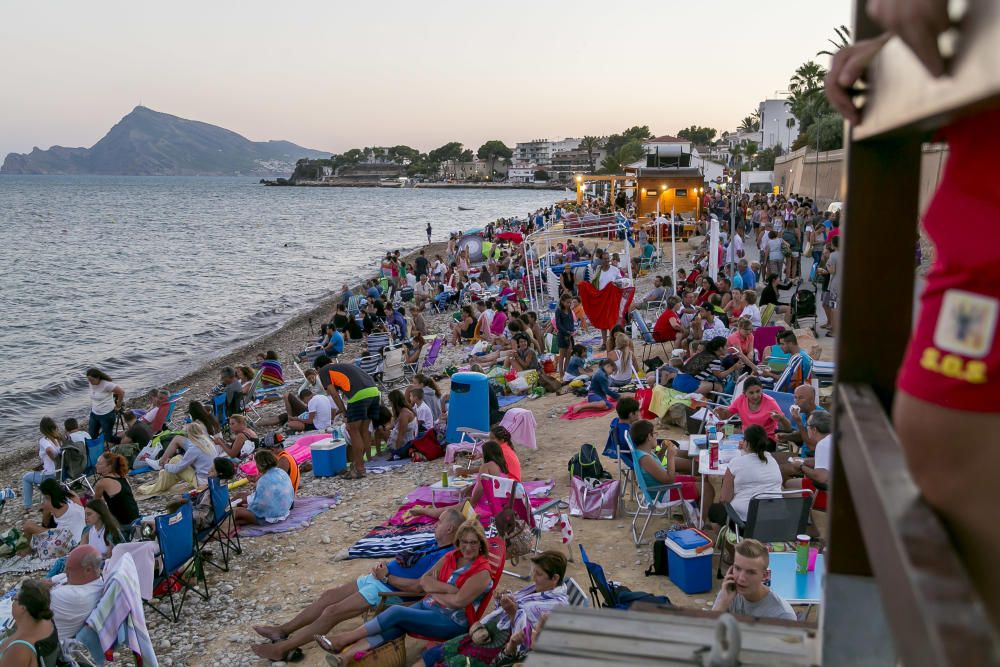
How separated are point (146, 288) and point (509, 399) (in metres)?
33.3

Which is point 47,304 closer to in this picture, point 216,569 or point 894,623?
point 216,569

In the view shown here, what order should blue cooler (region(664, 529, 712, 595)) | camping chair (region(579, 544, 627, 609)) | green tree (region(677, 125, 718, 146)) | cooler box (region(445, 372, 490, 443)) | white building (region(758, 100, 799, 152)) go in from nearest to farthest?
camping chair (region(579, 544, 627, 609)), blue cooler (region(664, 529, 712, 595)), cooler box (region(445, 372, 490, 443)), white building (region(758, 100, 799, 152)), green tree (region(677, 125, 718, 146))

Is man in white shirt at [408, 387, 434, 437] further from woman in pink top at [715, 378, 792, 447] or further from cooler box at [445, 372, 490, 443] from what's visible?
woman in pink top at [715, 378, 792, 447]

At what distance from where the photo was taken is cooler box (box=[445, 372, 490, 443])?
9383 millimetres

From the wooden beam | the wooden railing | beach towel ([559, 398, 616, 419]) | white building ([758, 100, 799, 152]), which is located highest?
white building ([758, 100, 799, 152])

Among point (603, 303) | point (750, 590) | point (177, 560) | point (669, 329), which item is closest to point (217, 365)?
point (603, 303)

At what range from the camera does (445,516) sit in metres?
A: 5.90

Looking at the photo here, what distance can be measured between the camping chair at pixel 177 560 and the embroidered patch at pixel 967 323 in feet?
20.9

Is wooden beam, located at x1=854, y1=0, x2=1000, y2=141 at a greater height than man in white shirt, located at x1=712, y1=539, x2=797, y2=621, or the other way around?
wooden beam, located at x1=854, y1=0, x2=1000, y2=141

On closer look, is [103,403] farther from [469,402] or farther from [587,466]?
[587,466]

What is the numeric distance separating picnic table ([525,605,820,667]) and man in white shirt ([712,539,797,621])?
8.27 ft

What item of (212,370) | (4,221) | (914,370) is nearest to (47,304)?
(212,370)

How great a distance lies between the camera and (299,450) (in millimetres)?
10547

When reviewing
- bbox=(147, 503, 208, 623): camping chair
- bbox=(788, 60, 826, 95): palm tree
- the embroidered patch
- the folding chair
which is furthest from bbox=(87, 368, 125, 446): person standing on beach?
bbox=(788, 60, 826, 95): palm tree
